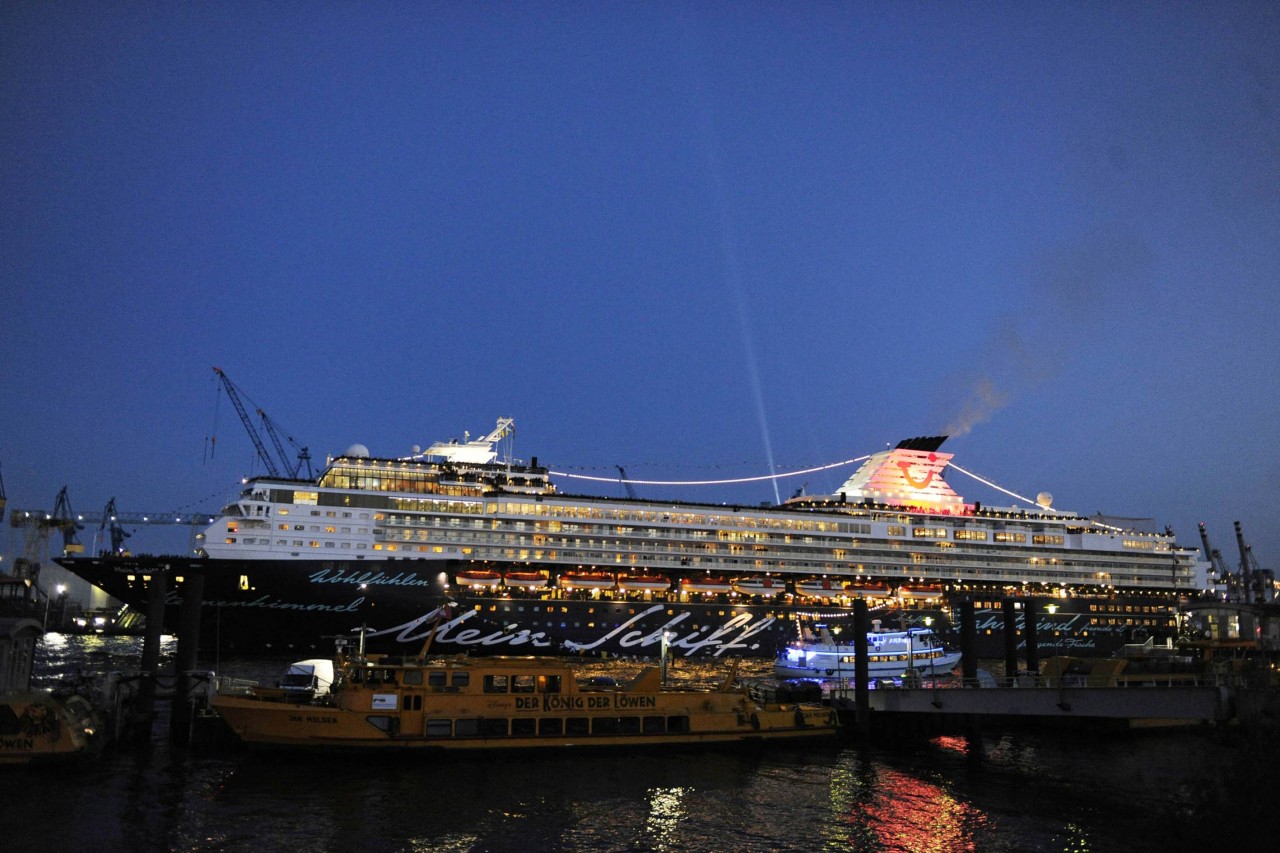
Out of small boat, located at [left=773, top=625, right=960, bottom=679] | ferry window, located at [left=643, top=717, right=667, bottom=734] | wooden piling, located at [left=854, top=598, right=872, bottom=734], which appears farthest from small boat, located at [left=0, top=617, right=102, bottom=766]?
small boat, located at [left=773, top=625, right=960, bottom=679]

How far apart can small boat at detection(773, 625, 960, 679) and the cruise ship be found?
4.07 meters

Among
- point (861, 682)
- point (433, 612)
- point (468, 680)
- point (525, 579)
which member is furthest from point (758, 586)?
point (468, 680)

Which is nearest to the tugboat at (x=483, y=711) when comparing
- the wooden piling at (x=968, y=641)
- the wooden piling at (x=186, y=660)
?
the wooden piling at (x=186, y=660)

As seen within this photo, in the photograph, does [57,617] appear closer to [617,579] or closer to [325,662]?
[617,579]

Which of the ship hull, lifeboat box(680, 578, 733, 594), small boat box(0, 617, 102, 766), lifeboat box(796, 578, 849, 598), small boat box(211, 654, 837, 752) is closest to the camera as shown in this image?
small boat box(0, 617, 102, 766)

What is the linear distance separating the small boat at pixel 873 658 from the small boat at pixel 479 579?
17.9 m

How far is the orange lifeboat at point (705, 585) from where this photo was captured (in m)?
63.9

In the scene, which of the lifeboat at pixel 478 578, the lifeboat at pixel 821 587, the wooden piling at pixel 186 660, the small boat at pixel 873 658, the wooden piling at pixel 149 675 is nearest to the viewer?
the wooden piling at pixel 186 660

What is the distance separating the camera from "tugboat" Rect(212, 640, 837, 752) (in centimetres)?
2758

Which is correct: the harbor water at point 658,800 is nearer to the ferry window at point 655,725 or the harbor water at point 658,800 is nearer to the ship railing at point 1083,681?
the ferry window at point 655,725

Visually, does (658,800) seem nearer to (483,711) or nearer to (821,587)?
(483,711)

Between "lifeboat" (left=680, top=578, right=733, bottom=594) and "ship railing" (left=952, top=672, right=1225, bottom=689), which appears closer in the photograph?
"ship railing" (left=952, top=672, right=1225, bottom=689)

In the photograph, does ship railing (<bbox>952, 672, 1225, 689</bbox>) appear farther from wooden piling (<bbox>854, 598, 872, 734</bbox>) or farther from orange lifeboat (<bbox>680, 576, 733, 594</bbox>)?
orange lifeboat (<bbox>680, 576, 733, 594</bbox>)

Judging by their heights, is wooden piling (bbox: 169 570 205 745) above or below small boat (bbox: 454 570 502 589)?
below
